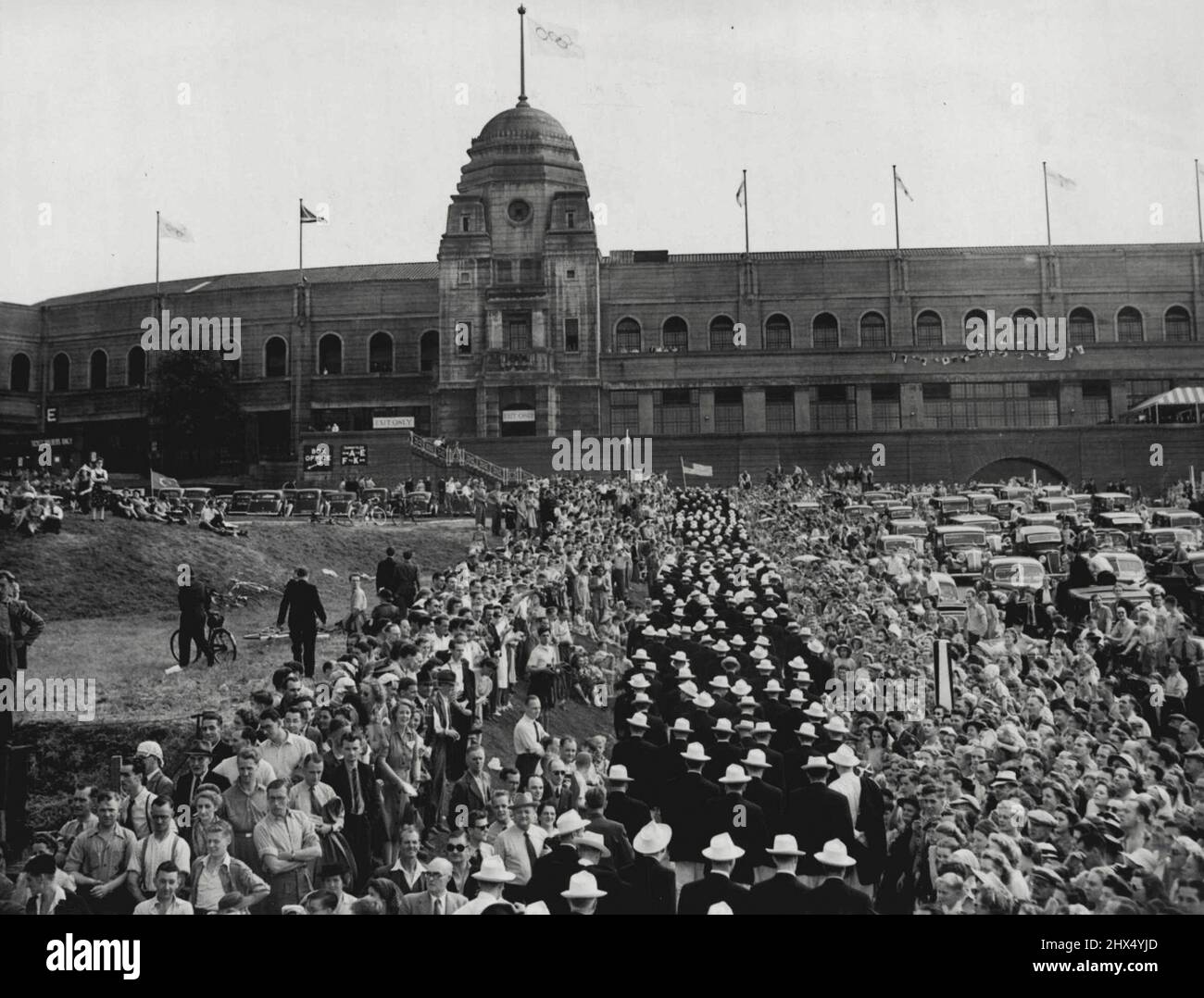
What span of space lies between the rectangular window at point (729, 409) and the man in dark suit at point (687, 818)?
89.9ft

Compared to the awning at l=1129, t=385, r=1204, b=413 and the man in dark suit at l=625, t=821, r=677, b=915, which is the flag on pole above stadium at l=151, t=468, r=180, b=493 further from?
the awning at l=1129, t=385, r=1204, b=413

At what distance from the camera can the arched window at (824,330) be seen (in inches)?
1676

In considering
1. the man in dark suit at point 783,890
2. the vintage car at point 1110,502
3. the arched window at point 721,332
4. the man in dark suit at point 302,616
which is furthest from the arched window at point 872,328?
the man in dark suit at point 783,890

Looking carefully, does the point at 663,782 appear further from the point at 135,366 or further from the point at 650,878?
the point at 135,366

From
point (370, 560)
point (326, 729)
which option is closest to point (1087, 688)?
point (326, 729)

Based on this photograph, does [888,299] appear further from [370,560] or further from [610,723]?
[610,723]

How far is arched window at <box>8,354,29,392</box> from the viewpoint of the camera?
145ft

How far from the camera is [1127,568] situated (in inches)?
752

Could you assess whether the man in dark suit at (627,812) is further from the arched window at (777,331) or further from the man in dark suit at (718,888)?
the arched window at (777,331)

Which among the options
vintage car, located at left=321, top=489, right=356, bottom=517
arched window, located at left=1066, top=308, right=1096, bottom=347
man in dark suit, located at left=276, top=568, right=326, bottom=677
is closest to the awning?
arched window, located at left=1066, top=308, right=1096, bottom=347

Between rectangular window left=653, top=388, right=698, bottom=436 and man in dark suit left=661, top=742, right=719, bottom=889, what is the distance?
87.3 feet

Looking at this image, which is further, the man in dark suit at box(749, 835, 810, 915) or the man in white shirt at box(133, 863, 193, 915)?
the man in white shirt at box(133, 863, 193, 915)

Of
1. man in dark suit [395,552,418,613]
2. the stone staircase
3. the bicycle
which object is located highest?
the stone staircase
